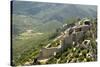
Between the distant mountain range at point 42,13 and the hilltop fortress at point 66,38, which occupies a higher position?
the distant mountain range at point 42,13

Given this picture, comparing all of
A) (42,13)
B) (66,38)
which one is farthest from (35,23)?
(66,38)

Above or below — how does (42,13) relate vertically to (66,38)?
above

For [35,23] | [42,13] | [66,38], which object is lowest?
[66,38]

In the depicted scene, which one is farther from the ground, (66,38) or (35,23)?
(35,23)

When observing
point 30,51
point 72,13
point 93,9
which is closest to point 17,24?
point 30,51

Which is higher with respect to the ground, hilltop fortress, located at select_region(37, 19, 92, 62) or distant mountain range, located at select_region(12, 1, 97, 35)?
distant mountain range, located at select_region(12, 1, 97, 35)

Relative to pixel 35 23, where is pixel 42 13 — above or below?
above

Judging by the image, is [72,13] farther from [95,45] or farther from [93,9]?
[95,45]

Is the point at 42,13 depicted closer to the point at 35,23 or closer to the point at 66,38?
the point at 35,23
